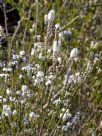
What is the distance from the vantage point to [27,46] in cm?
475

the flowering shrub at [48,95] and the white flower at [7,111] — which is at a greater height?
the flowering shrub at [48,95]

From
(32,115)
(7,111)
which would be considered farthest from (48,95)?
(7,111)

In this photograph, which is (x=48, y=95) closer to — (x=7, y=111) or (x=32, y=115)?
(x=32, y=115)

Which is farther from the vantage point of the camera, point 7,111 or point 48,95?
point 48,95

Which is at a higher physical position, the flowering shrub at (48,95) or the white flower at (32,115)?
the flowering shrub at (48,95)

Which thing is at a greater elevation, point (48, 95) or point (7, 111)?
point (48, 95)

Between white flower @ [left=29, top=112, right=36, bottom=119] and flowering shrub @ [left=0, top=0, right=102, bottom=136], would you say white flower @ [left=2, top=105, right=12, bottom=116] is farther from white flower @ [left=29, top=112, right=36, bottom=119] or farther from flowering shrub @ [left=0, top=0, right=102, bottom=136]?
white flower @ [left=29, top=112, right=36, bottom=119]

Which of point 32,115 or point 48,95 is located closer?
point 32,115

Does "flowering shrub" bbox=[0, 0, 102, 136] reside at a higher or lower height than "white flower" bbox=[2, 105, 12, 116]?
higher

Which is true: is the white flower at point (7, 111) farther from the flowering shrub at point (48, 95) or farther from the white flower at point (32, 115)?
the white flower at point (32, 115)

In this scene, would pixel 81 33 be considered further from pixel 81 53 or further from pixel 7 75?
pixel 7 75

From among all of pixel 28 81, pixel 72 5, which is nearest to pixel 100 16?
pixel 72 5

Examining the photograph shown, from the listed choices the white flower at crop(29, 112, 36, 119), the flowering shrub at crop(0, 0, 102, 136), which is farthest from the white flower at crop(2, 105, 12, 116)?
the white flower at crop(29, 112, 36, 119)

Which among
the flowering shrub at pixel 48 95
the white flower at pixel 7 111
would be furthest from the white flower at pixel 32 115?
the white flower at pixel 7 111
